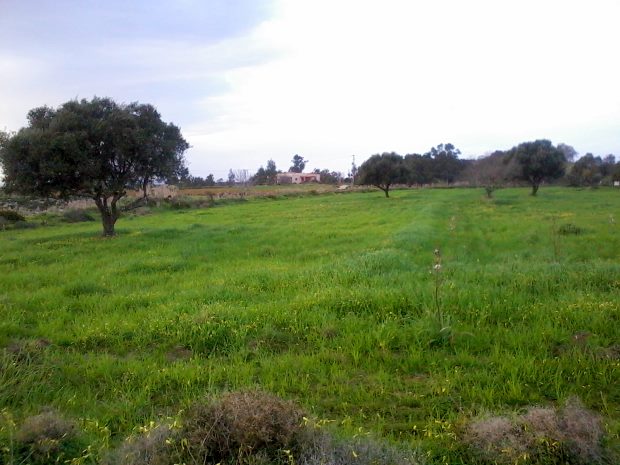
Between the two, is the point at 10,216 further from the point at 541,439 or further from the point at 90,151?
the point at 541,439

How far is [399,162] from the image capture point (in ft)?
183

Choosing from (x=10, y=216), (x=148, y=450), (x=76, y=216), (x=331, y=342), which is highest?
(x=148, y=450)

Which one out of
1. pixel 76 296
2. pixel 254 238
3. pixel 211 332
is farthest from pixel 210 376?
pixel 254 238

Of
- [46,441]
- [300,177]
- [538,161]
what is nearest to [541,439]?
[46,441]

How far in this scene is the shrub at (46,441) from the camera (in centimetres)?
357

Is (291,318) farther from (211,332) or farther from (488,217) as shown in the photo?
(488,217)

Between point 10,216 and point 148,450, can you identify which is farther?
point 10,216

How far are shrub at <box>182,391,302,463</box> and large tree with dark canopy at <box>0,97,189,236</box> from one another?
1835cm

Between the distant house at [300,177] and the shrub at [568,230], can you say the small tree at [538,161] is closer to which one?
the shrub at [568,230]

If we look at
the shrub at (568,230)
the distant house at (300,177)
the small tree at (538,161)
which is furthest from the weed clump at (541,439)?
the distant house at (300,177)

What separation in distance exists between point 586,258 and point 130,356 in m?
12.7

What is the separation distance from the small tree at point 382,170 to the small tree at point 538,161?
1364 cm

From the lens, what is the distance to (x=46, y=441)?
361 centimetres

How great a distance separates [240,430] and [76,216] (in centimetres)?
3683
